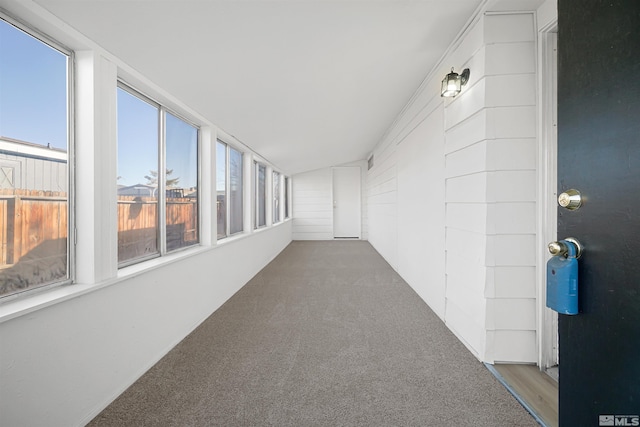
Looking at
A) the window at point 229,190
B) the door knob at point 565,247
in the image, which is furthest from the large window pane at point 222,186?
the door knob at point 565,247

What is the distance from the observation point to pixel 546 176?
184 centimetres

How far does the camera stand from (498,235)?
6.38 feet

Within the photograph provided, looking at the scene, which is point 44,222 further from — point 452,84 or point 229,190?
point 452,84

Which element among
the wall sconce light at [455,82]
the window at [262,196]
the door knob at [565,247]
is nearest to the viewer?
the door knob at [565,247]

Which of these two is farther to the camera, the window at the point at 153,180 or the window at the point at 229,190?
the window at the point at 229,190

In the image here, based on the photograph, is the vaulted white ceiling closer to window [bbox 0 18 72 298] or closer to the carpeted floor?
window [bbox 0 18 72 298]

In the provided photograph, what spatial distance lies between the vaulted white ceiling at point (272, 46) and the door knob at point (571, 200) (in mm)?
1518

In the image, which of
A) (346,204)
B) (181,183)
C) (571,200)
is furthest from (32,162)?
(346,204)

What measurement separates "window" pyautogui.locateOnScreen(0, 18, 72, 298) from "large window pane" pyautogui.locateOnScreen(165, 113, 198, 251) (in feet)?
3.28

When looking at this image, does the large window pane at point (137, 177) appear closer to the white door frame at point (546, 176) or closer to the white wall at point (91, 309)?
the white wall at point (91, 309)

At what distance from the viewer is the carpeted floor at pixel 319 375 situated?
5.05 ft

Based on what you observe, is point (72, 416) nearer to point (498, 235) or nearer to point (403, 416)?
point (403, 416)

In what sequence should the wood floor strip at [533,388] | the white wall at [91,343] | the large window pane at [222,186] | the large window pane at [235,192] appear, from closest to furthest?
the white wall at [91,343] → the wood floor strip at [533,388] → the large window pane at [222,186] → the large window pane at [235,192]

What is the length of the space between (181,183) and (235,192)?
171 centimetres
